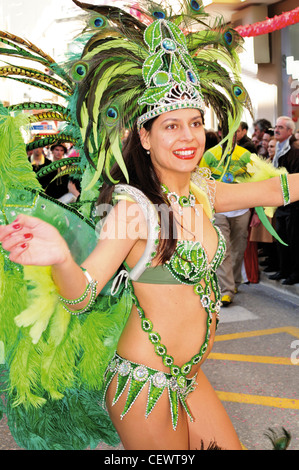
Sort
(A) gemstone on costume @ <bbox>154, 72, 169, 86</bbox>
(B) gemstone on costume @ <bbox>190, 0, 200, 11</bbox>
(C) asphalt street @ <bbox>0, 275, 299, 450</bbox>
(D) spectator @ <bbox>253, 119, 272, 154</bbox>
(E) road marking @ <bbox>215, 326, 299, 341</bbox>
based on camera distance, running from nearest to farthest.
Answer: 1. (A) gemstone on costume @ <bbox>154, 72, 169, 86</bbox>
2. (B) gemstone on costume @ <bbox>190, 0, 200, 11</bbox>
3. (C) asphalt street @ <bbox>0, 275, 299, 450</bbox>
4. (E) road marking @ <bbox>215, 326, 299, 341</bbox>
5. (D) spectator @ <bbox>253, 119, 272, 154</bbox>

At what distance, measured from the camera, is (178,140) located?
200 cm

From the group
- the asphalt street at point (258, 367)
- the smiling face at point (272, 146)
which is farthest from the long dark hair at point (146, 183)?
the smiling face at point (272, 146)

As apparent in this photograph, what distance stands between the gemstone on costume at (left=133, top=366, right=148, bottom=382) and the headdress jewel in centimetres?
83

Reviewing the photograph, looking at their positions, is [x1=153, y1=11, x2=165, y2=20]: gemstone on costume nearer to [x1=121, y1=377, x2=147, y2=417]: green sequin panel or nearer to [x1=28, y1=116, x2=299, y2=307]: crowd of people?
[x1=121, y1=377, x2=147, y2=417]: green sequin panel

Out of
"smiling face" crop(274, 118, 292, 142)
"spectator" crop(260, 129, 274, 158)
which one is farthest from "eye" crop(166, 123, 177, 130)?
"spectator" crop(260, 129, 274, 158)

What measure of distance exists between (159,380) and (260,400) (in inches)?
88.1

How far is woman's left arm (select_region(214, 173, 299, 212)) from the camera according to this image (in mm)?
2418

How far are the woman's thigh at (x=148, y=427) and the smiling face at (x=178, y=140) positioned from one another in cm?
74

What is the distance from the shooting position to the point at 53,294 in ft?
6.73

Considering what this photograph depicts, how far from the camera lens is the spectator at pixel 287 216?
273 inches

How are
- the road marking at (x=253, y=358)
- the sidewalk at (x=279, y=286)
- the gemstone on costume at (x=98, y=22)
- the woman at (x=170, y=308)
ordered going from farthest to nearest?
the sidewalk at (x=279, y=286)
the road marking at (x=253, y=358)
the gemstone on costume at (x=98, y=22)
the woman at (x=170, y=308)

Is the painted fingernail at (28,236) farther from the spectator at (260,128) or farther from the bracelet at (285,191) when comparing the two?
the spectator at (260,128)

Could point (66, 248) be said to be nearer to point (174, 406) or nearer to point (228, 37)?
point (174, 406)
